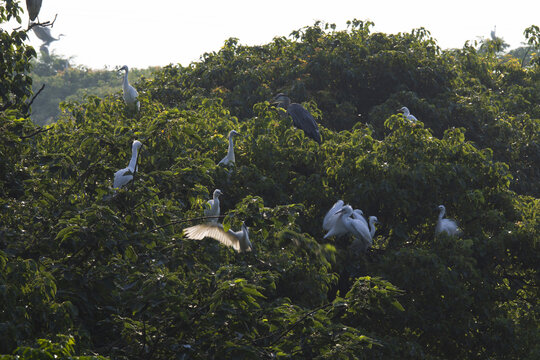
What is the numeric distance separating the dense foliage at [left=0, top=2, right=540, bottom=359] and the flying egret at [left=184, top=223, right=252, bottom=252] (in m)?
0.09

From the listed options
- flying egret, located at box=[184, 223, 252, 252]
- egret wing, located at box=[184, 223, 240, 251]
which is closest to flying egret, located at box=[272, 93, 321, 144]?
flying egret, located at box=[184, 223, 252, 252]

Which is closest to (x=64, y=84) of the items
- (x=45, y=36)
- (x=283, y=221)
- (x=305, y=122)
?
(x=45, y=36)

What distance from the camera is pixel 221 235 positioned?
18.0 feet

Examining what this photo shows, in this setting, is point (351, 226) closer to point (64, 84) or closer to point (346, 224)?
point (346, 224)

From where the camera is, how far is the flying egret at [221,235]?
5223mm

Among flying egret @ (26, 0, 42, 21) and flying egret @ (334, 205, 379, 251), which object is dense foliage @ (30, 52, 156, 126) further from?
flying egret @ (334, 205, 379, 251)

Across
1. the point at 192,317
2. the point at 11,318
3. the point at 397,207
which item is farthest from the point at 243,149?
the point at 11,318

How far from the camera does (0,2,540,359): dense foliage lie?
13.6 ft

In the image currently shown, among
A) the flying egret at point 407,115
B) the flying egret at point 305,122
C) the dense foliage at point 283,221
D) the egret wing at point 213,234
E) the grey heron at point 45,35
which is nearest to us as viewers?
the dense foliage at point 283,221

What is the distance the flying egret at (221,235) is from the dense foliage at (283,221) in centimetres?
9

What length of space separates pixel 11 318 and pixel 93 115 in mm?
5881

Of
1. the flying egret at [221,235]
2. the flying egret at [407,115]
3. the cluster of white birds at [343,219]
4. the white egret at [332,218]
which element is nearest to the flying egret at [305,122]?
the flying egret at [407,115]

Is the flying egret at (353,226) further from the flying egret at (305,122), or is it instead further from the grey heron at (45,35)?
the grey heron at (45,35)

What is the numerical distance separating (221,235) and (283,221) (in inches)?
37.5
